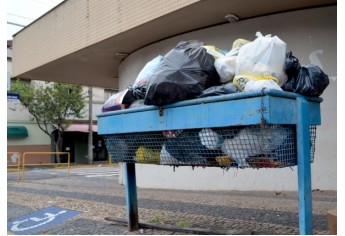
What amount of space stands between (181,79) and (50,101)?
23.9 meters

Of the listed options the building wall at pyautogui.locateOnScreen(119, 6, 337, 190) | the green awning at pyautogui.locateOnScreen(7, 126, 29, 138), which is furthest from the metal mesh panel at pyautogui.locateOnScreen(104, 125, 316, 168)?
the green awning at pyautogui.locateOnScreen(7, 126, 29, 138)

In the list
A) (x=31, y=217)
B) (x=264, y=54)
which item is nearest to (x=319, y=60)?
(x=264, y=54)

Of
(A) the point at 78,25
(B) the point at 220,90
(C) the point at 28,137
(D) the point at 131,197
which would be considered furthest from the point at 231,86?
(C) the point at 28,137

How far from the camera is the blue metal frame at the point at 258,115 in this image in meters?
3.10

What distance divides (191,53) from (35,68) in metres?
10.7

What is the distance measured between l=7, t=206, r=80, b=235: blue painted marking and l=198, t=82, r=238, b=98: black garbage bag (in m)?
3.54

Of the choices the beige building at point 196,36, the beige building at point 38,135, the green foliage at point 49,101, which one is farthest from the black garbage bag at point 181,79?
the green foliage at point 49,101

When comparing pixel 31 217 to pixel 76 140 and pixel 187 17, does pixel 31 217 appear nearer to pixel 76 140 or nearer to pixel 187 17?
pixel 187 17

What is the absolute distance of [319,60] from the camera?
25.9 feet

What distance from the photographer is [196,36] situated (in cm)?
936

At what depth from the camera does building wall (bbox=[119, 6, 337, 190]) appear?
A: 7.75m

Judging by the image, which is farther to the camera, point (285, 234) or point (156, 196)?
point (156, 196)

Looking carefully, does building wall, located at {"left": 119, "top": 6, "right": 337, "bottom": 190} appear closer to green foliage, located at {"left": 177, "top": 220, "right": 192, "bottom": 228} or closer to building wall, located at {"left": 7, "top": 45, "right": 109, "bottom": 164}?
green foliage, located at {"left": 177, "top": 220, "right": 192, "bottom": 228}

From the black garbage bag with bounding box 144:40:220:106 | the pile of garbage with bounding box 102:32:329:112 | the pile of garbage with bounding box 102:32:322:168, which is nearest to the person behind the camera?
the pile of garbage with bounding box 102:32:322:168
